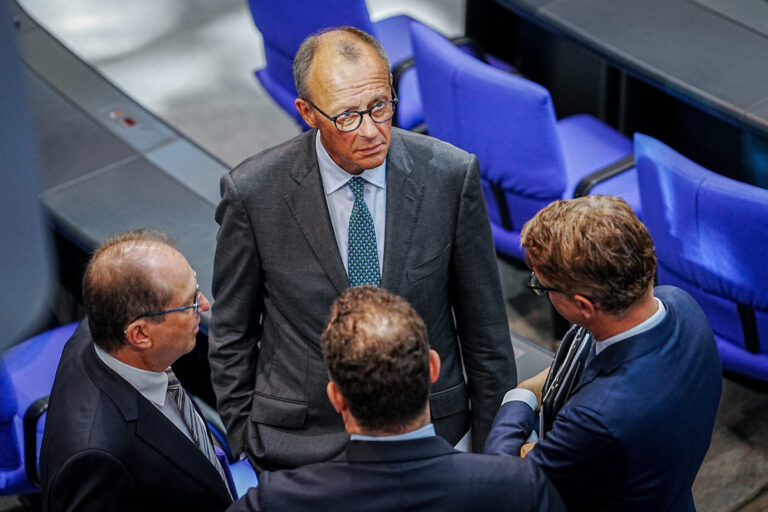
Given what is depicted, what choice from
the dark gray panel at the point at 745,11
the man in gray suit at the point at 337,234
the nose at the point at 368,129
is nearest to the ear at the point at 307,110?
the man in gray suit at the point at 337,234

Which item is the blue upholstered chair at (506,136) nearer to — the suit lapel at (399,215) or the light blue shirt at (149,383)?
the suit lapel at (399,215)

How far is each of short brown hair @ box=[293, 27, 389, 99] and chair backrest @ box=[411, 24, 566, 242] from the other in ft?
3.56

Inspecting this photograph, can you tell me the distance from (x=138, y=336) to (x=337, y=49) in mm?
662

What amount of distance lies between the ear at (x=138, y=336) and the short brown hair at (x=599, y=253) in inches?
27.9

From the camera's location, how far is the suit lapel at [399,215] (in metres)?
1.89

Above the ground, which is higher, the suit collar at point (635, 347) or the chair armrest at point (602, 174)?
the suit collar at point (635, 347)

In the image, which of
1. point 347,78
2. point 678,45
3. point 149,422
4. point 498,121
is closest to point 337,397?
point 149,422

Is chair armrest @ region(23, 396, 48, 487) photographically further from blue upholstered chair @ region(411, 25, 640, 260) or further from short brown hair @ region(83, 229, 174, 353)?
blue upholstered chair @ region(411, 25, 640, 260)

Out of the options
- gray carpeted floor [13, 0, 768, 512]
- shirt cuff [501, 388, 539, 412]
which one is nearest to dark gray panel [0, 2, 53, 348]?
shirt cuff [501, 388, 539, 412]

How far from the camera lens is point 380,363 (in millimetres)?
1354

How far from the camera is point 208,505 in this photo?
5.80ft

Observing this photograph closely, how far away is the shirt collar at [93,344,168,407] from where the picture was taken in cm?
169

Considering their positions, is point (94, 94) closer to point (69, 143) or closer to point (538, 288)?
point (69, 143)

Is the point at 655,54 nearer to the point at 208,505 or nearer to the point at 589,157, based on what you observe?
the point at 589,157
